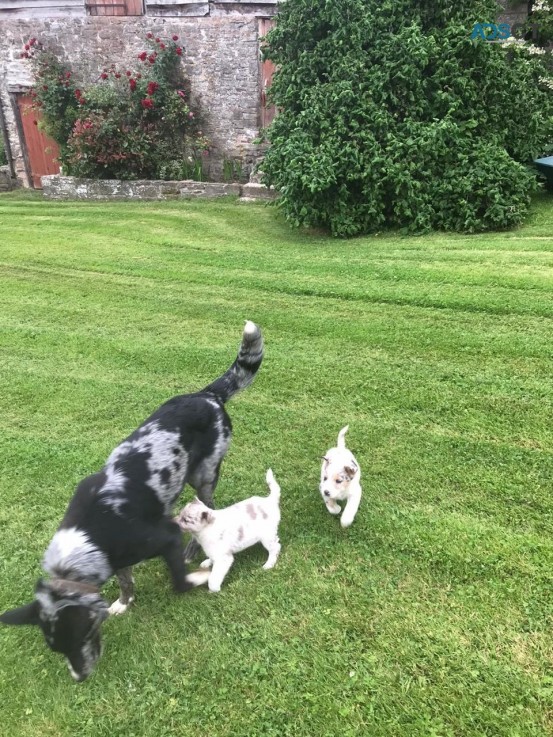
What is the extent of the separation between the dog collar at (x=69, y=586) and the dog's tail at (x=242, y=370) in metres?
1.26

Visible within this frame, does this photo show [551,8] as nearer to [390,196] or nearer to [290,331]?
[390,196]

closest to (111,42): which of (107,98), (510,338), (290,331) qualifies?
(107,98)

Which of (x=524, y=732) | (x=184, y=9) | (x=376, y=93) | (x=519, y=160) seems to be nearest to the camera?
(x=524, y=732)

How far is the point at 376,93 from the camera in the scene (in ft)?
26.4

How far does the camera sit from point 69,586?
2184mm

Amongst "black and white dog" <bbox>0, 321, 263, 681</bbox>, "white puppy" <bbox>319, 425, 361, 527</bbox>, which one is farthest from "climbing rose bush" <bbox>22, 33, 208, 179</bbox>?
"white puppy" <bbox>319, 425, 361, 527</bbox>

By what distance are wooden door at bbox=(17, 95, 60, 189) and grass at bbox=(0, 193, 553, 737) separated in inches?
294

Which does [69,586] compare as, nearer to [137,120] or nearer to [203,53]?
[137,120]

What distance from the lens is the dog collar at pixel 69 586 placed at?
7.12ft

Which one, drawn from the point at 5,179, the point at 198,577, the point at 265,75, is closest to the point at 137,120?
the point at 265,75

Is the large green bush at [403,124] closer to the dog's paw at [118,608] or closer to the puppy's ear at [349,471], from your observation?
the puppy's ear at [349,471]

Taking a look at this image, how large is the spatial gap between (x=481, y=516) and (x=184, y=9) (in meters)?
12.4

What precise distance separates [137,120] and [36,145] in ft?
12.3

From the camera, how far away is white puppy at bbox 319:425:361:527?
3.11m
